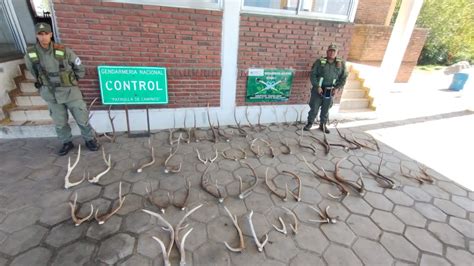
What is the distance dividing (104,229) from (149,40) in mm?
2984

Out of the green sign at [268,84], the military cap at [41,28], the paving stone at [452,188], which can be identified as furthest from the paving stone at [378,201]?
the military cap at [41,28]

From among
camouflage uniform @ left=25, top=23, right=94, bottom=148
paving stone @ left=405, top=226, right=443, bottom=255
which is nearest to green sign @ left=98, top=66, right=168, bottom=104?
camouflage uniform @ left=25, top=23, right=94, bottom=148

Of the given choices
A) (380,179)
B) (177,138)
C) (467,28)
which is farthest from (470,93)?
(467,28)

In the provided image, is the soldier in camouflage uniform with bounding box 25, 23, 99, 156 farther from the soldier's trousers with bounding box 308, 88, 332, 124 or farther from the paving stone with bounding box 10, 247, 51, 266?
the soldier's trousers with bounding box 308, 88, 332, 124

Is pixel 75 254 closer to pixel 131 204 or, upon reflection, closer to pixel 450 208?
pixel 131 204

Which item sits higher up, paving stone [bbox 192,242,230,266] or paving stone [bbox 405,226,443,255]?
paving stone [bbox 405,226,443,255]

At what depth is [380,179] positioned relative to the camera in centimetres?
352

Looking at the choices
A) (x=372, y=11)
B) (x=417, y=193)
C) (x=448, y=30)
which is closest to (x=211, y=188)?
(x=417, y=193)

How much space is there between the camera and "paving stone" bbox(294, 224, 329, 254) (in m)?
2.31

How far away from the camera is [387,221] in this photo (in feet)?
8.92

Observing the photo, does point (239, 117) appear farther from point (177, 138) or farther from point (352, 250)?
point (352, 250)

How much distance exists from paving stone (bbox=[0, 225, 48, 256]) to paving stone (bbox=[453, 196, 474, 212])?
4.99 meters

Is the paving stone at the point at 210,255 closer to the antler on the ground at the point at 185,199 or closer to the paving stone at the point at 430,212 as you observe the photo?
the antler on the ground at the point at 185,199

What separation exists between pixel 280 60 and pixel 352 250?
3.63 m
